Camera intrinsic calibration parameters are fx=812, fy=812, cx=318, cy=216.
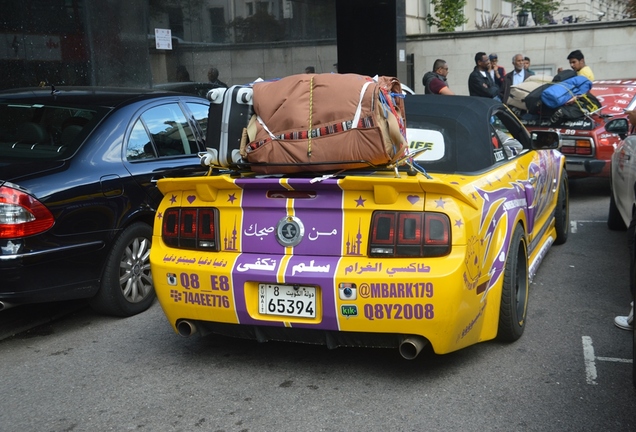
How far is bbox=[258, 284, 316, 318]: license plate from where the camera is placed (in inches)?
169

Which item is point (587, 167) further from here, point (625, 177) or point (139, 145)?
point (139, 145)

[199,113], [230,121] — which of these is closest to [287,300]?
[230,121]

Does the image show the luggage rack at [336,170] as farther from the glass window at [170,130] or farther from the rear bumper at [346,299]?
the glass window at [170,130]

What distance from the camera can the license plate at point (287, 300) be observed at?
14.1 ft

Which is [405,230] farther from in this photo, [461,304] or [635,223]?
[635,223]

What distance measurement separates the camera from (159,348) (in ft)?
17.2

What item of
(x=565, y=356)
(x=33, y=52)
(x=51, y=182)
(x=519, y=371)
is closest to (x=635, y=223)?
(x=565, y=356)

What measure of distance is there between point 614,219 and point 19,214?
6.16m

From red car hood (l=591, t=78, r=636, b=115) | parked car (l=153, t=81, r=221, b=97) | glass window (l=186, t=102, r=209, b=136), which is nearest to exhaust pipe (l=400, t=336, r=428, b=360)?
glass window (l=186, t=102, r=209, b=136)

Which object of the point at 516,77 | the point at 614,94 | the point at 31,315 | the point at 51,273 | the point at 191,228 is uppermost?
the point at 516,77

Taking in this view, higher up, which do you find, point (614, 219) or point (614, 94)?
point (614, 94)

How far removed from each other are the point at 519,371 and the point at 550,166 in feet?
9.19

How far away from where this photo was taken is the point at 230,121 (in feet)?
15.5

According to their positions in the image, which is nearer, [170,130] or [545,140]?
[545,140]
